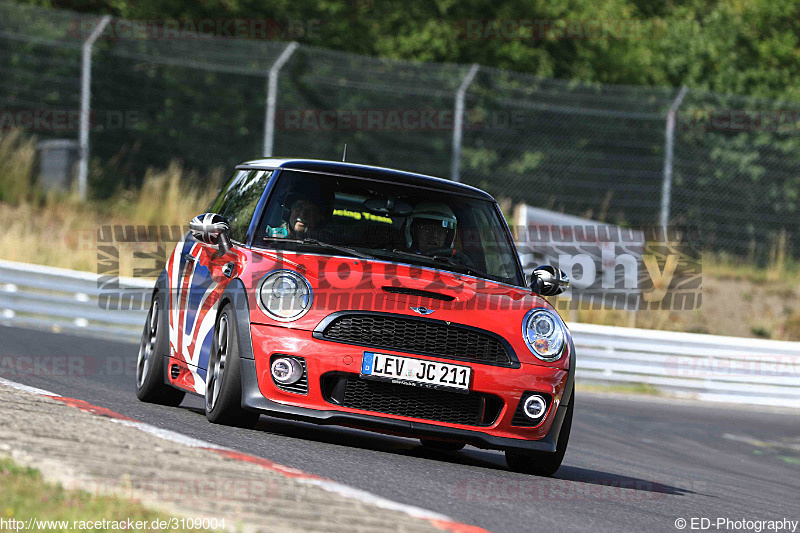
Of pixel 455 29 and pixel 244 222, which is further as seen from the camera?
pixel 455 29

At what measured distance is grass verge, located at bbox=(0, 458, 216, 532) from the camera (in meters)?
4.20

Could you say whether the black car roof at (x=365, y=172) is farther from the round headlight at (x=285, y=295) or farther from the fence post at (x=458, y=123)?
the fence post at (x=458, y=123)

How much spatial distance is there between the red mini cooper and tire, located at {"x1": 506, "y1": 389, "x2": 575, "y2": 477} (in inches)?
0.5

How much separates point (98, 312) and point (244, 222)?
875 cm

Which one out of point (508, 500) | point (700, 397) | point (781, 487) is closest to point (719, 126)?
point (700, 397)

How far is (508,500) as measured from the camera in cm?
616

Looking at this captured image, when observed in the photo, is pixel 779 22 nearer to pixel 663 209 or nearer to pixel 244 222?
pixel 663 209

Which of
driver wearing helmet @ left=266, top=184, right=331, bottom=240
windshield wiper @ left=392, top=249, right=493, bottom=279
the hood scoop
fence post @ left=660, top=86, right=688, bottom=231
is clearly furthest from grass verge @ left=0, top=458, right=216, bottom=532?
fence post @ left=660, top=86, right=688, bottom=231

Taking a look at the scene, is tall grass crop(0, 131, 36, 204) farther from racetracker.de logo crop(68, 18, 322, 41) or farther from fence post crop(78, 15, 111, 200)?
racetracker.de logo crop(68, 18, 322, 41)

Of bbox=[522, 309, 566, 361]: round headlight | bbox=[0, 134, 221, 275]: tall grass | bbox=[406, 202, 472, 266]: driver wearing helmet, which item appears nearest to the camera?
bbox=[522, 309, 566, 361]: round headlight

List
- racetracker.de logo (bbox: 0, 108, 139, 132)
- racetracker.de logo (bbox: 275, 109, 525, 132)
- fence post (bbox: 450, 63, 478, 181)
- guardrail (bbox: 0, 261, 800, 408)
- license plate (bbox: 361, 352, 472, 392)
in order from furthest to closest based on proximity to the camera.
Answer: racetracker.de logo (bbox: 0, 108, 139, 132), racetracker.de logo (bbox: 275, 109, 525, 132), fence post (bbox: 450, 63, 478, 181), guardrail (bbox: 0, 261, 800, 408), license plate (bbox: 361, 352, 472, 392)

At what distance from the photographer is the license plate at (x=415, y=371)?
6.80m

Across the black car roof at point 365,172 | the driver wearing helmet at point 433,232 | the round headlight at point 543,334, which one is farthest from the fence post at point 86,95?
the round headlight at point 543,334

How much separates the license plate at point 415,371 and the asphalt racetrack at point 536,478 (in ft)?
1.48
